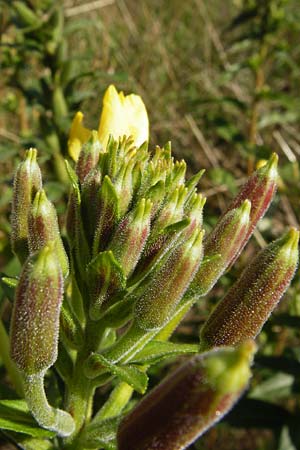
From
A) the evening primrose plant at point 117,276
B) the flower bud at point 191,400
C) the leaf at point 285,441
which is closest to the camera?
the flower bud at point 191,400

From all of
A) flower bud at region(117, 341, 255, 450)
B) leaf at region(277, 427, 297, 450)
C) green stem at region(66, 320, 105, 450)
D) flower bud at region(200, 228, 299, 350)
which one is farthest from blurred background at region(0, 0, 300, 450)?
flower bud at region(117, 341, 255, 450)

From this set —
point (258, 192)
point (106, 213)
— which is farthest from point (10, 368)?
point (258, 192)

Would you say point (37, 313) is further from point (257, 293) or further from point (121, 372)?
point (257, 293)

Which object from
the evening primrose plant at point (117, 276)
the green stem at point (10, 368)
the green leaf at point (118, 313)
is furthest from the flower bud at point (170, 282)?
the green stem at point (10, 368)

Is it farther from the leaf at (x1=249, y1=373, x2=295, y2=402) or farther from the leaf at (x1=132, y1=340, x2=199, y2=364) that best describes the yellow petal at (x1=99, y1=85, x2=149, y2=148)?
the leaf at (x1=249, y1=373, x2=295, y2=402)

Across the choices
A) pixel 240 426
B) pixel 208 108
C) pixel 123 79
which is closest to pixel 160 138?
pixel 208 108

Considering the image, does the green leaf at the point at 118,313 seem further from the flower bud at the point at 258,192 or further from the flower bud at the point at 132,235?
the flower bud at the point at 258,192

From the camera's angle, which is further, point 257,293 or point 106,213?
point 106,213

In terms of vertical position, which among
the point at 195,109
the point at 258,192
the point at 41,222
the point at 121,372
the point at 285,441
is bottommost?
the point at 285,441
